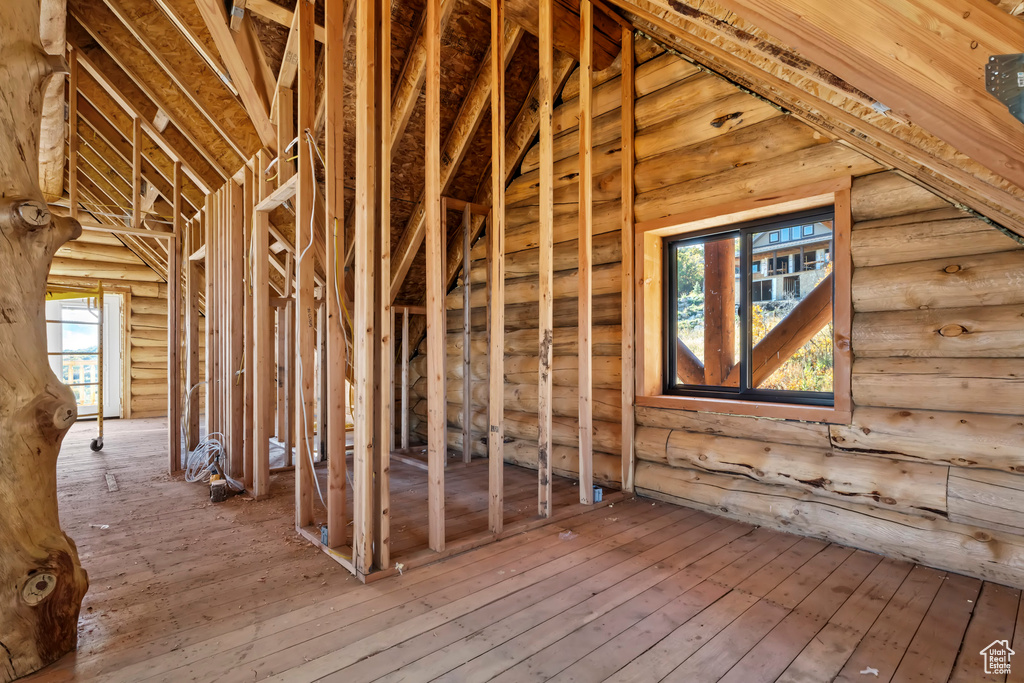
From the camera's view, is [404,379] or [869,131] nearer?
[869,131]

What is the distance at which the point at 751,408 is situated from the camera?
3051mm

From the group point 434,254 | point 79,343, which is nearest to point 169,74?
point 434,254

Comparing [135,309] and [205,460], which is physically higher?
[135,309]

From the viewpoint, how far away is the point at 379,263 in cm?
241

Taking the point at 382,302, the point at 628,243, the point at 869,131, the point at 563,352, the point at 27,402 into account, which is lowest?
the point at 27,402

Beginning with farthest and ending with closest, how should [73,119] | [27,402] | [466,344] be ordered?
[73,119]
[466,344]
[27,402]

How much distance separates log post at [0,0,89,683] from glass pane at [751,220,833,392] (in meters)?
3.63

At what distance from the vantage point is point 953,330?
2.40 meters

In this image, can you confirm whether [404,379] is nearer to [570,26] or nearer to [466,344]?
[466,344]

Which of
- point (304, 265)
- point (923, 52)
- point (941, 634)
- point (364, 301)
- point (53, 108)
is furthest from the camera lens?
point (53, 108)

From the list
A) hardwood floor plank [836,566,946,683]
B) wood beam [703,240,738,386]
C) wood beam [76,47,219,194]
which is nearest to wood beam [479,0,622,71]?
wood beam [703,240,738,386]

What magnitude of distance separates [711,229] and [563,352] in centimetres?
151

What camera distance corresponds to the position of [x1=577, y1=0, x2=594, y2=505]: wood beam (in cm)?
326

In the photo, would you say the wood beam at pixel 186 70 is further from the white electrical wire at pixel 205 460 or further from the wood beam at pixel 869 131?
the wood beam at pixel 869 131
